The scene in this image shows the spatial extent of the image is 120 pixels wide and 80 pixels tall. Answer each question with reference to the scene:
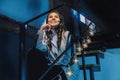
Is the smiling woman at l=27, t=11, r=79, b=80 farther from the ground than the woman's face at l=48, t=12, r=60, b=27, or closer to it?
closer to it

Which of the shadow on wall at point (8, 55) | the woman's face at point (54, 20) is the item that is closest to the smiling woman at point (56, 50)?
the woman's face at point (54, 20)

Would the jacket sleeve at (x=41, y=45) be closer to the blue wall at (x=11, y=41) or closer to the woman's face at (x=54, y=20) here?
the woman's face at (x=54, y=20)

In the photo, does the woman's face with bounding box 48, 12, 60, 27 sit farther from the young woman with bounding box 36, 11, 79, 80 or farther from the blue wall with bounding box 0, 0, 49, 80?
the blue wall with bounding box 0, 0, 49, 80

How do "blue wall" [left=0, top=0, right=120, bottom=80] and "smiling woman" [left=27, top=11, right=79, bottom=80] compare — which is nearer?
"smiling woman" [left=27, top=11, right=79, bottom=80]

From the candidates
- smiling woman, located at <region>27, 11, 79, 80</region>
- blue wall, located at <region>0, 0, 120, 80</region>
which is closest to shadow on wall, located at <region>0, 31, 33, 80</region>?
blue wall, located at <region>0, 0, 120, 80</region>

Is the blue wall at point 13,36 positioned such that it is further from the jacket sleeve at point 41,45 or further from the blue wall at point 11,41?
the jacket sleeve at point 41,45

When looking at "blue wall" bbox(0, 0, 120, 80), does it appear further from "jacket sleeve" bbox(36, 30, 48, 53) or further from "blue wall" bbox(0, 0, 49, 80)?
"jacket sleeve" bbox(36, 30, 48, 53)

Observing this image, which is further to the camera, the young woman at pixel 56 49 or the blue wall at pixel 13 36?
the blue wall at pixel 13 36

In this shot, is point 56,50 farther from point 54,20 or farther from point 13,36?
point 13,36

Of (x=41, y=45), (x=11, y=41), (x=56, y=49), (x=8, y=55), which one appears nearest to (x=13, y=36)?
(x=11, y=41)

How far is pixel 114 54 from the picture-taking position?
416cm

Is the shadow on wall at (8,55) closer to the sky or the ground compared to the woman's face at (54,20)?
closer to the ground

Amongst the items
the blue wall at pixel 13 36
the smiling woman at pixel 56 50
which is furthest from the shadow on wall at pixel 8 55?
the smiling woman at pixel 56 50

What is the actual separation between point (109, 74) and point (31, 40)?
1.54 metres
